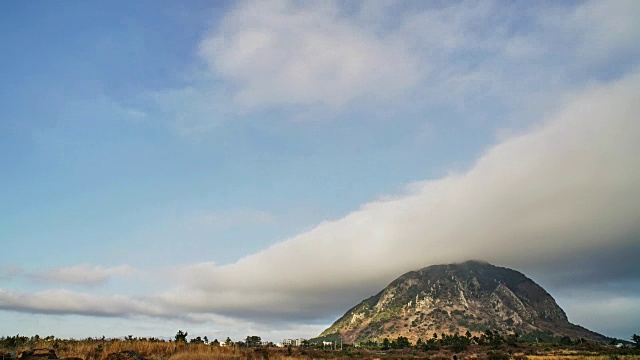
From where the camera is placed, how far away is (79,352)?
24.0 meters

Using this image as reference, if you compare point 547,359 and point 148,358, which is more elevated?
point 148,358

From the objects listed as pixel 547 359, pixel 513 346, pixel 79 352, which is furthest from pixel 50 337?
pixel 513 346

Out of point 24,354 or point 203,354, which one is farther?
point 203,354

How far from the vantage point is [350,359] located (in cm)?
6862

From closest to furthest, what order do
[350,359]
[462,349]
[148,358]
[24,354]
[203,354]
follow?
[24,354] < [148,358] < [203,354] < [350,359] < [462,349]

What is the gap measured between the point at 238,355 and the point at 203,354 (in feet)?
12.5

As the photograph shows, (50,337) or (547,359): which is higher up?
(50,337)

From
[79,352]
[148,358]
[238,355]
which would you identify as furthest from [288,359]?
[79,352]

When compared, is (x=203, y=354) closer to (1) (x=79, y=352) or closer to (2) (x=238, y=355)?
(2) (x=238, y=355)

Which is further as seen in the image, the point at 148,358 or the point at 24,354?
the point at 148,358

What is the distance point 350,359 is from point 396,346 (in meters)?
61.2

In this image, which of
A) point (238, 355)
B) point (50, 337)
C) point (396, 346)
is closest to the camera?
point (238, 355)

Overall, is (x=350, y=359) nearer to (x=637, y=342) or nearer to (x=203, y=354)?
(x=203, y=354)

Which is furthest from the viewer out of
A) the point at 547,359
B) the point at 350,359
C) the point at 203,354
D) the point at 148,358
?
the point at 547,359
